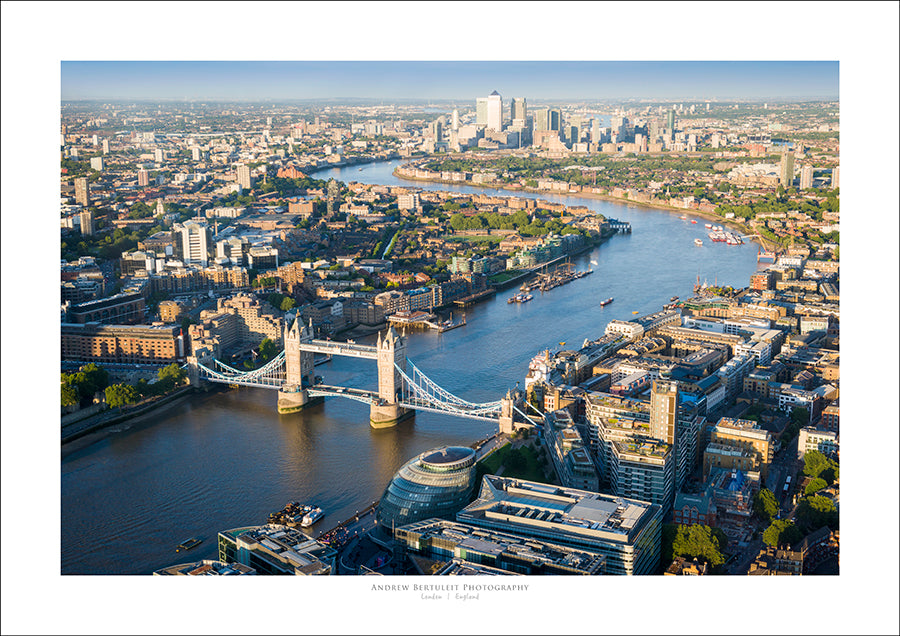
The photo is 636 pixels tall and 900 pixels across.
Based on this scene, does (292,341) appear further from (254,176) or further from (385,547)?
(254,176)

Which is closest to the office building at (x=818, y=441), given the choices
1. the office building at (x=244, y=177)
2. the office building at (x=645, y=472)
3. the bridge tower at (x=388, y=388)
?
the office building at (x=645, y=472)

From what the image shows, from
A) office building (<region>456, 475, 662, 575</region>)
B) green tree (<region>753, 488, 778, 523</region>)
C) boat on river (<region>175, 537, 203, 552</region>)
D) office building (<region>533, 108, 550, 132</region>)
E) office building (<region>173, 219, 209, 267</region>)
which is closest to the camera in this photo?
office building (<region>456, 475, 662, 575</region>)

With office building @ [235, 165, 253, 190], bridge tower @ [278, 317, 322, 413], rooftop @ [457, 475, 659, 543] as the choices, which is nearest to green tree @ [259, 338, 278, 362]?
bridge tower @ [278, 317, 322, 413]

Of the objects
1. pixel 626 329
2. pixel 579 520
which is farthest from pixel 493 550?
pixel 626 329

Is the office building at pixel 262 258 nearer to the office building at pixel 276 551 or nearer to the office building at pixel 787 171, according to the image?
the office building at pixel 276 551

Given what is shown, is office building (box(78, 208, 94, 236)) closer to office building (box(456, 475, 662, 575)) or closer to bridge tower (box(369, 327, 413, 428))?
bridge tower (box(369, 327, 413, 428))

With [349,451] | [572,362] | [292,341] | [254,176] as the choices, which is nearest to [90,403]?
[292,341]

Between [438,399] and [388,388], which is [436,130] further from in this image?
[388,388]

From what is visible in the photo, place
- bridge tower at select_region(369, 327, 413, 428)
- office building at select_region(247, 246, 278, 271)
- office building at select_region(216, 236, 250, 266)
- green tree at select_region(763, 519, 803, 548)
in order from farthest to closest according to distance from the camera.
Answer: office building at select_region(247, 246, 278, 271), office building at select_region(216, 236, 250, 266), bridge tower at select_region(369, 327, 413, 428), green tree at select_region(763, 519, 803, 548)
